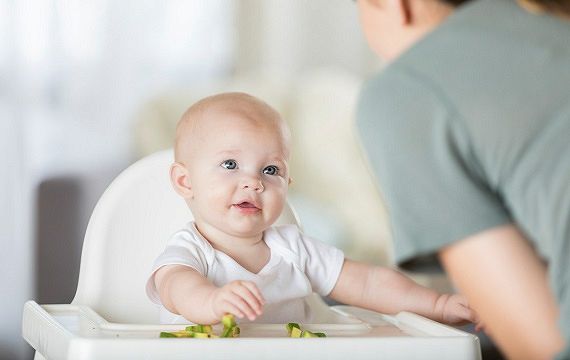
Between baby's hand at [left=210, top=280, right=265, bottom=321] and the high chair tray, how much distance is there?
0.09ft

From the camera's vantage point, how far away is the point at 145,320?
1281 millimetres

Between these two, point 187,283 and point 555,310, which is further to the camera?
point 187,283

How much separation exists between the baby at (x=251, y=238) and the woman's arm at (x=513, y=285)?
0.45 meters

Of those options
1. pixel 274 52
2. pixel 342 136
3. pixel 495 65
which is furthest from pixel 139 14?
pixel 495 65

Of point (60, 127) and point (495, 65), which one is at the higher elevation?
point (495, 65)

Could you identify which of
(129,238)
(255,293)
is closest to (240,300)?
(255,293)

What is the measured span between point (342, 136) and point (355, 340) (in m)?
1.22

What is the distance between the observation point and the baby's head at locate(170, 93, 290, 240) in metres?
1.15

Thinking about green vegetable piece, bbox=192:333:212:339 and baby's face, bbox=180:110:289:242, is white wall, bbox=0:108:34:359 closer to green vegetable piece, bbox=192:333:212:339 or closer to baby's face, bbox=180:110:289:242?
baby's face, bbox=180:110:289:242

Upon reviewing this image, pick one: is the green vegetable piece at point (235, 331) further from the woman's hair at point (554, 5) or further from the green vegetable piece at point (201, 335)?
the woman's hair at point (554, 5)

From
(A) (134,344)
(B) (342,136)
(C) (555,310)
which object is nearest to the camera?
(C) (555,310)

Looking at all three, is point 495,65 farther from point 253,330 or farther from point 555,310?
point 253,330

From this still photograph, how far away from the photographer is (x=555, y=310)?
678mm

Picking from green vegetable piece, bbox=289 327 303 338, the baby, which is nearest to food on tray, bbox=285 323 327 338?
green vegetable piece, bbox=289 327 303 338
